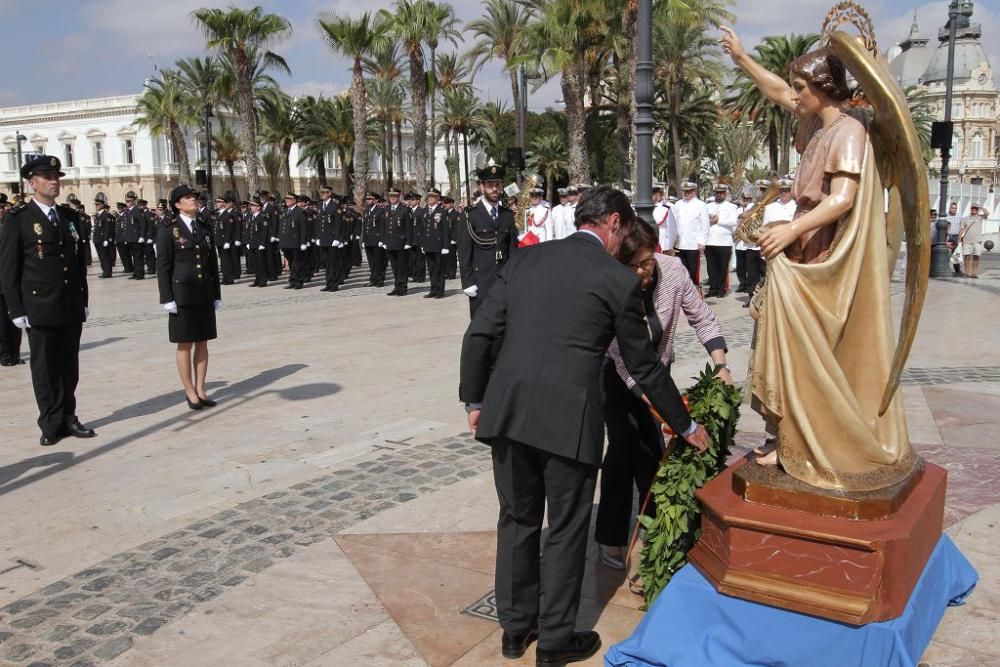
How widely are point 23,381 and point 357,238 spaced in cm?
1278

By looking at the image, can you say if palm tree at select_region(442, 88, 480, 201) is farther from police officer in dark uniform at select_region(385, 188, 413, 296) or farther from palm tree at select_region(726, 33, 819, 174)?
police officer in dark uniform at select_region(385, 188, 413, 296)

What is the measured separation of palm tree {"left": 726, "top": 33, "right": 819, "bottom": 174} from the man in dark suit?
3457 centimetres

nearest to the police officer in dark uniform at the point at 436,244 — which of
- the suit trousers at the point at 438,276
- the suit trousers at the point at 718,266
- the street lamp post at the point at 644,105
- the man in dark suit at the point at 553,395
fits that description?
the suit trousers at the point at 438,276

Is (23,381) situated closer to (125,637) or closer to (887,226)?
(125,637)

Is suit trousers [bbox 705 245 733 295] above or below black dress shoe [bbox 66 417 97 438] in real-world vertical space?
above

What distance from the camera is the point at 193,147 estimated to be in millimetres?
69188

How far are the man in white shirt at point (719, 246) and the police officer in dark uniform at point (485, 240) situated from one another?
6288 millimetres

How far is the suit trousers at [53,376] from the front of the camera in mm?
6699

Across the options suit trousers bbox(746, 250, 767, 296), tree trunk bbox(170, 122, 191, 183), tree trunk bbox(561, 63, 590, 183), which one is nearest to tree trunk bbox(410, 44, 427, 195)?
tree trunk bbox(561, 63, 590, 183)

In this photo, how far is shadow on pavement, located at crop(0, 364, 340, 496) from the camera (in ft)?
19.6

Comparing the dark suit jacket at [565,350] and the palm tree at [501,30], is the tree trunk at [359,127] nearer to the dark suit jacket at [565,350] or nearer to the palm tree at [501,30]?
the palm tree at [501,30]

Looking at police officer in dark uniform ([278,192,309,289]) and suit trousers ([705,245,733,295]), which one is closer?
suit trousers ([705,245,733,295])

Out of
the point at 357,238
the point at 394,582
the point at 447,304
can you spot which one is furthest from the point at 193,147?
the point at 394,582

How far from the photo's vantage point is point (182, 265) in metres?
7.58
